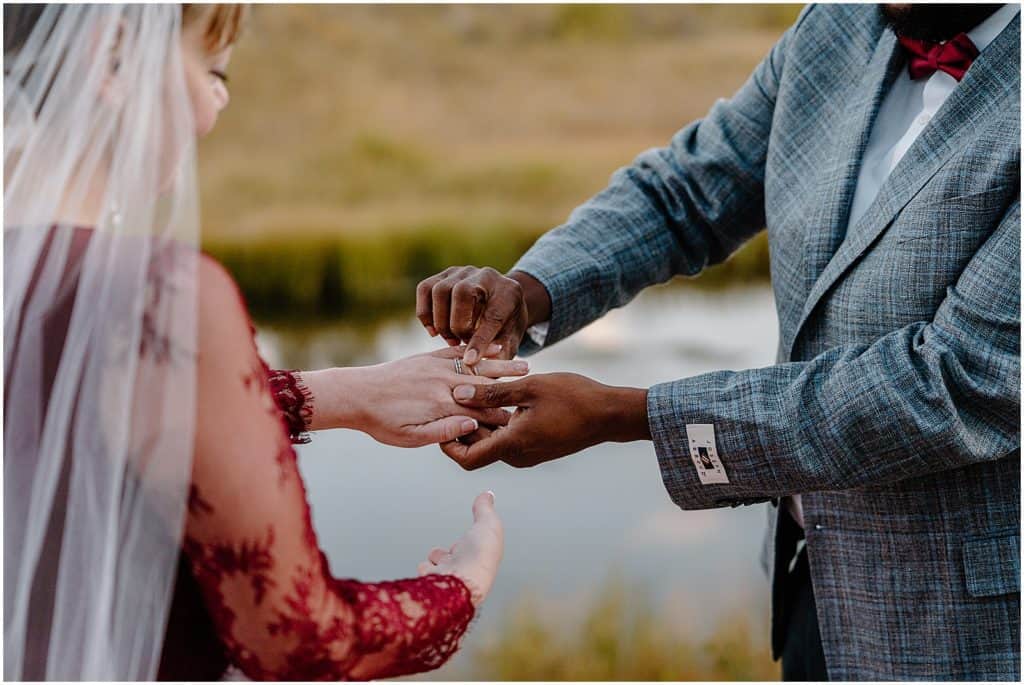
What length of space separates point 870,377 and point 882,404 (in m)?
0.04

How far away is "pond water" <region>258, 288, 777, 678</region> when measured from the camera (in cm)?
383

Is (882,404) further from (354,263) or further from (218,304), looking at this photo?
(354,263)

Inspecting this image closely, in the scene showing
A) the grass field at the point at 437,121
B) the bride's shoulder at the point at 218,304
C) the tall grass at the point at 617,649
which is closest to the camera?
the bride's shoulder at the point at 218,304

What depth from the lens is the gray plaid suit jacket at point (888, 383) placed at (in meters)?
1.34

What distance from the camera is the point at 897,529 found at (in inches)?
58.3

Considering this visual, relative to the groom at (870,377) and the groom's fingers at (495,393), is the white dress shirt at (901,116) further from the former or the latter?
the groom's fingers at (495,393)

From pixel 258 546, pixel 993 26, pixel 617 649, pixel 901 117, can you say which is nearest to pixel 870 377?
pixel 901 117

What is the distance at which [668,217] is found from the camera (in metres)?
1.85

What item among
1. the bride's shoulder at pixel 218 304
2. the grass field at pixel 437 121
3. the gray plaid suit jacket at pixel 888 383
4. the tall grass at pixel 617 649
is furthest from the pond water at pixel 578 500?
the bride's shoulder at pixel 218 304

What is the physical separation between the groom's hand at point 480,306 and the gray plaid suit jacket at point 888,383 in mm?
328

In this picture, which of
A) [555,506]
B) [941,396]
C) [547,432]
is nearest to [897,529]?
[941,396]

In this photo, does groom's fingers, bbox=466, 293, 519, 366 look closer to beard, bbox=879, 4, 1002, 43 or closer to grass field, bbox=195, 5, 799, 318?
beard, bbox=879, 4, 1002, 43

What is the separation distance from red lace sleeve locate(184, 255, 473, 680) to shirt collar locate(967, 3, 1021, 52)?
3.61 ft

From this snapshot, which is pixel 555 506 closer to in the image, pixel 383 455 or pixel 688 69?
pixel 383 455
